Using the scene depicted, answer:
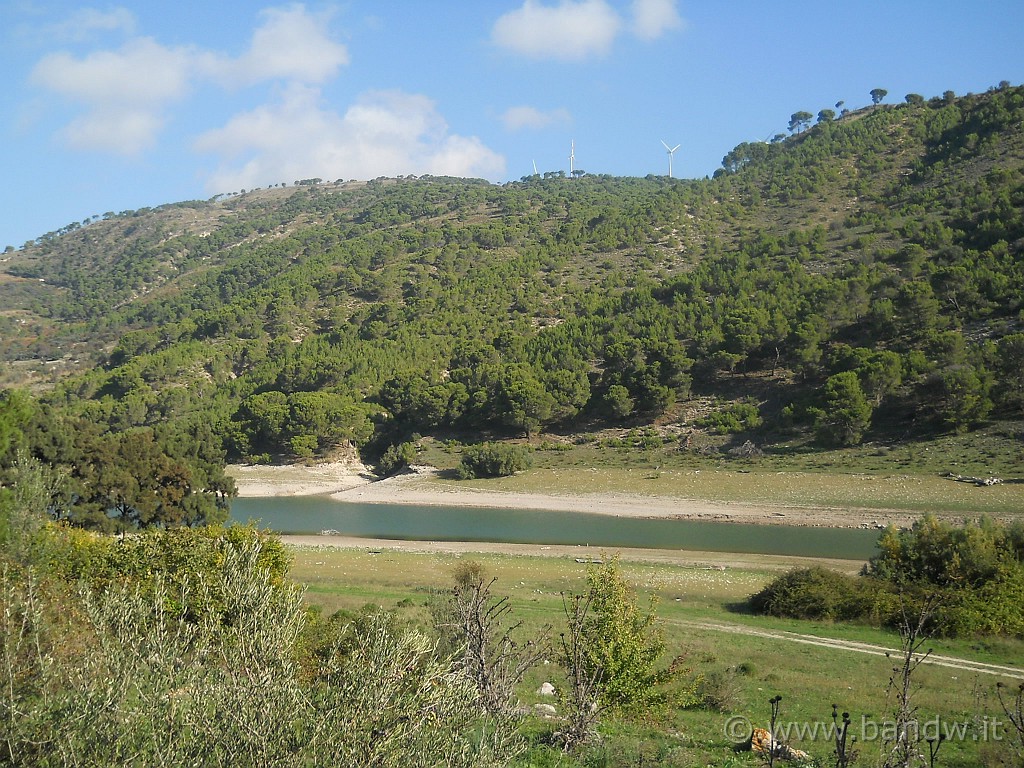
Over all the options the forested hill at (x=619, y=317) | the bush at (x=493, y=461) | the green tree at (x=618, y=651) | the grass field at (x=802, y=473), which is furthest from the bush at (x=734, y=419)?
the green tree at (x=618, y=651)

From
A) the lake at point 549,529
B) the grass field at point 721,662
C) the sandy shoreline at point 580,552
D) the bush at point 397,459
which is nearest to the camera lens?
the grass field at point 721,662

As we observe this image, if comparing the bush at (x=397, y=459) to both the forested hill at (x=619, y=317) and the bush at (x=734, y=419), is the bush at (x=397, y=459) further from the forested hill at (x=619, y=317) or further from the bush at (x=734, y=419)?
the bush at (x=734, y=419)

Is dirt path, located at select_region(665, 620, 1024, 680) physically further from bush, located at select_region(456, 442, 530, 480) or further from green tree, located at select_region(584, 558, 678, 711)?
bush, located at select_region(456, 442, 530, 480)

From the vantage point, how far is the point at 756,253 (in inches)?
3479

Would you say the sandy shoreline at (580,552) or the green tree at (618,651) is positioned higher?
the green tree at (618,651)

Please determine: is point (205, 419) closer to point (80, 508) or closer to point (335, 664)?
point (80, 508)

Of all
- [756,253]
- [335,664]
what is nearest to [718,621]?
[335,664]

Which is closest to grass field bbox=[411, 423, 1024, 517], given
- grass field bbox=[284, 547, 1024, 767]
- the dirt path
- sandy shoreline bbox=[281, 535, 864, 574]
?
sandy shoreline bbox=[281, 535, 864, 574]

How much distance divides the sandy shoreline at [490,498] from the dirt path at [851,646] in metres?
22.5

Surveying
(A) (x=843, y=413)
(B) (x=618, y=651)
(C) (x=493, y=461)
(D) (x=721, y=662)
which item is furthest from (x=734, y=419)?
(B) (x=618, y=651)

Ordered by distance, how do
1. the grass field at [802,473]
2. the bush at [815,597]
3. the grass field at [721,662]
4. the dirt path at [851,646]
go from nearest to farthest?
the grass field at [721,662] < the dirt path at [851,646] < the bush at [815,597] < the grass field at [802,473]

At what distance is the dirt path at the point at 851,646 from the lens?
1495cm

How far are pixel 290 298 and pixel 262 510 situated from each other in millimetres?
59738

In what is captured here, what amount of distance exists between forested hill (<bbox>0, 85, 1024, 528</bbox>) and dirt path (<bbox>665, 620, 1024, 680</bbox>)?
2524 centimetres
